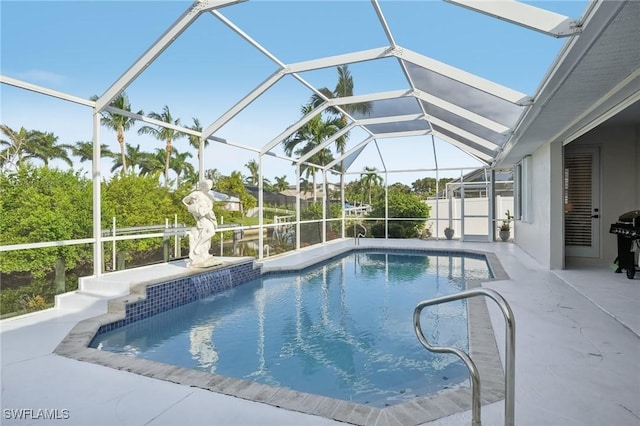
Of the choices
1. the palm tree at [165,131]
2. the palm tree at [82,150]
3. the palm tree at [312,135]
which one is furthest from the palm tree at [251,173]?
the palm tree at [82,150]

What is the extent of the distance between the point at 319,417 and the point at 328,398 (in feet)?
0.85

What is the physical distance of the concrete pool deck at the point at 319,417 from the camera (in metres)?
2.42

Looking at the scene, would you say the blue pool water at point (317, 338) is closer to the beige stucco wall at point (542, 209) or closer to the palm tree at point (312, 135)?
the beige stucco wall at point (542, 209)

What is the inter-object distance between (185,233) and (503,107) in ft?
21.4

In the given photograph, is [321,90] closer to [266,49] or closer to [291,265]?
[266,49]

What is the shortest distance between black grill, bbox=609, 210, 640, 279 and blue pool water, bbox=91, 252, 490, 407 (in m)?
2.70

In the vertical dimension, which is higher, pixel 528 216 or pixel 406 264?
pixel 528 216

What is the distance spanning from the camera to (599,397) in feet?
8.46

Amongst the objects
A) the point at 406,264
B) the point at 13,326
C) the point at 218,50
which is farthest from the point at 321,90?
the point at 13,326

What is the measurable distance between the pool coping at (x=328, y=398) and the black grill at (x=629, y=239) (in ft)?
11.3

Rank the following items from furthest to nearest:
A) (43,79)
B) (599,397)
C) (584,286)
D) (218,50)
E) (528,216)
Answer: (43,79)
(528,216)
(218,50)
(584,286)
(599,397)

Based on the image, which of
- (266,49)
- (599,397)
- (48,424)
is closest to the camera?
(48,424)

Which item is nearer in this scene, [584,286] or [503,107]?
[584,286]

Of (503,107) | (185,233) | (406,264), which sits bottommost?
(406,264)
